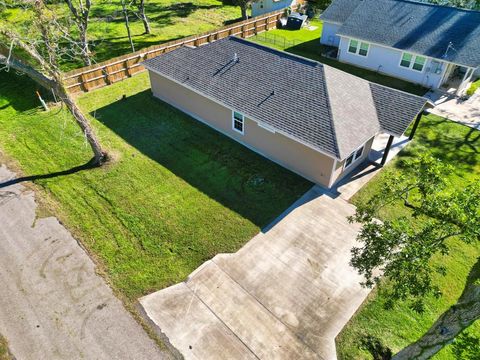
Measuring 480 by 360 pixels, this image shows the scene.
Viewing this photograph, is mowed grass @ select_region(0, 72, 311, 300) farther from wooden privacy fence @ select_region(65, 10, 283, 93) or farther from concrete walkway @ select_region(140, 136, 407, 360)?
wooden privacy fence @ select_region(65, 10, 283, 93)

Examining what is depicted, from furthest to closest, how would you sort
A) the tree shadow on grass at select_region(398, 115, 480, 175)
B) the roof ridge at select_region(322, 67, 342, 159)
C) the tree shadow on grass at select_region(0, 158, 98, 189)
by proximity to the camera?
the tree shadow on grass at select_region(398, 115, 480, 175)
the tree shadow on grass at select_region(0, 158, 98, 189)
the roof ridge at select_region(322, 67, 342, 159)

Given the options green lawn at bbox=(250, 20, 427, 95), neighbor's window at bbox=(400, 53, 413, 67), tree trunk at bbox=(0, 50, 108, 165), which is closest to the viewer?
tree trunk at bbox=(0, 50, 108, 165)

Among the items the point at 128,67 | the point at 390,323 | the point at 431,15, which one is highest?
the point at 431,15

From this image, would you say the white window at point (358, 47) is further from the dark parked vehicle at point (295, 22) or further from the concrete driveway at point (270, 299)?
the concrete driveway at point (270, 299)

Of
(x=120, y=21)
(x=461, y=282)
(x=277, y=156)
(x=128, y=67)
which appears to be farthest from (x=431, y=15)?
(x=120, y=21)

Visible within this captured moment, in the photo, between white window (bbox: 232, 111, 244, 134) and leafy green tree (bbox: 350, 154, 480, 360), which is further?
white window (bbox: 232, 111, 244, 134)

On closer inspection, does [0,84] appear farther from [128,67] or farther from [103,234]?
[103,234]

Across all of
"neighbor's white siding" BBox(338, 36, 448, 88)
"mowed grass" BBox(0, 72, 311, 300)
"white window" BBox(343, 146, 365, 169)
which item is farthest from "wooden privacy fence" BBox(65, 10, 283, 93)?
"white window" BBox(343, 146, 365, 169)
